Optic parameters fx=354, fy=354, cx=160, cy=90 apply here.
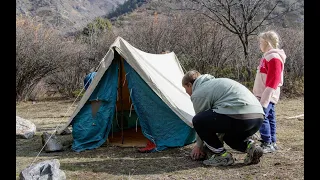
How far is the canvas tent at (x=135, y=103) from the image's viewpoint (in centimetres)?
516

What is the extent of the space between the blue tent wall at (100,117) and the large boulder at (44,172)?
1.54 meters

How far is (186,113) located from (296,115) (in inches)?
167

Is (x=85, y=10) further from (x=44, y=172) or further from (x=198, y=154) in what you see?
(x=44, y=172)

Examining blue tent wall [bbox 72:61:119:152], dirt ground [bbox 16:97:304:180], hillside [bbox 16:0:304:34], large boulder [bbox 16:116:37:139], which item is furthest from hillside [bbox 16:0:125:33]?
dirt ground [bbox 16:97:304:180]

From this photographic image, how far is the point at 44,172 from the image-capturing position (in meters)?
3.76

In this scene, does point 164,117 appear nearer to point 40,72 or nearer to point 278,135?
point 278,135

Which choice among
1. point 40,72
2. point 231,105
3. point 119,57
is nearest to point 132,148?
point 119,57

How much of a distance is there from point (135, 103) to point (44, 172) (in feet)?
6.22

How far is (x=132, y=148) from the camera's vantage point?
17.7 feet

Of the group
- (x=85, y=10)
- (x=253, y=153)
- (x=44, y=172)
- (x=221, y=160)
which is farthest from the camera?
(x=85, y=10)

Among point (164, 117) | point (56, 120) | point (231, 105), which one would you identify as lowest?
point (56, 120)

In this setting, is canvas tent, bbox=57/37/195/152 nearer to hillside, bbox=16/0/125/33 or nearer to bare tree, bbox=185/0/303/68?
bare tree, bbox=185/0/303/68

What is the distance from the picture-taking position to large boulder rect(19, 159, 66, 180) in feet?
12.0

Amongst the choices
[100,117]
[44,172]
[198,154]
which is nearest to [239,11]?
[100,117]
